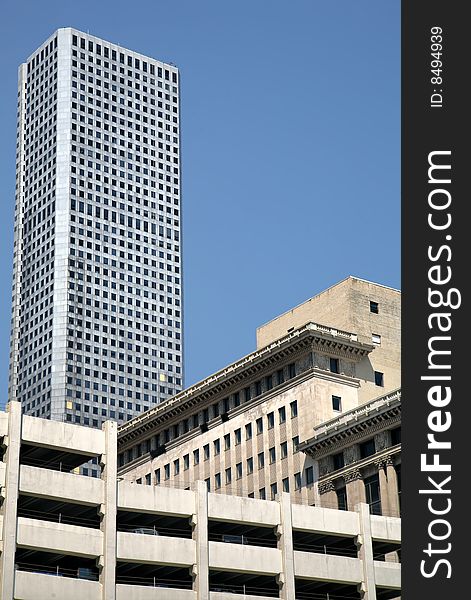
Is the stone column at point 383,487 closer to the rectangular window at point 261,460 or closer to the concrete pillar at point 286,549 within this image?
the concrete pillar at point 286,549

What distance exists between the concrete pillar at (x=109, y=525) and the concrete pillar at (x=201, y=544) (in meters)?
6.14

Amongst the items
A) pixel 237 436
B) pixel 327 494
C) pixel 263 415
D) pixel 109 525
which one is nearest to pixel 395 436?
pixel 327 494

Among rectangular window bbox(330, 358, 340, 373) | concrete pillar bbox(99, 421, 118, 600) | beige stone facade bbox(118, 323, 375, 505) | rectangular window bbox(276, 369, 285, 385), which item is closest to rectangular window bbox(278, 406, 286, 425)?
beige stone facade bbox(118, 323, 375, 505)

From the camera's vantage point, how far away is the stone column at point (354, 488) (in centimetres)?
10514

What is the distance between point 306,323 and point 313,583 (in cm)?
3946

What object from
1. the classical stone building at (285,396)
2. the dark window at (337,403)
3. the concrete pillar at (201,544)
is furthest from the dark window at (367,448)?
the concrete pillar at (201,544)

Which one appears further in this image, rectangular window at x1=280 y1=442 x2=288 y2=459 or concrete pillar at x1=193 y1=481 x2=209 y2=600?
rectangular window at x1=280 y1=442 x2=288 y2=459

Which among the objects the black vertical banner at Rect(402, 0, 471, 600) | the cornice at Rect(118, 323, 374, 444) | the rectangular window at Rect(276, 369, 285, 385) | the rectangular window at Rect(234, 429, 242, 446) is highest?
the cornice at Rect(118, 323, 374, 444)

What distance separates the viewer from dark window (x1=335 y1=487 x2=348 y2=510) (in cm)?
10775

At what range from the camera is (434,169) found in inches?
917

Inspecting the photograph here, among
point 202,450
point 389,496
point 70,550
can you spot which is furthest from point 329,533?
point 202,450

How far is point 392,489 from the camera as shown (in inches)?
3964

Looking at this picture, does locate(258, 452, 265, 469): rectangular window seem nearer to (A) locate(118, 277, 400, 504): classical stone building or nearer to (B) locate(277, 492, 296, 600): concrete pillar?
(A) locate(118, 277, 400, 504): classical stone building

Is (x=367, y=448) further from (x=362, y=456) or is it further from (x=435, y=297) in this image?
(x=435, y=297)
